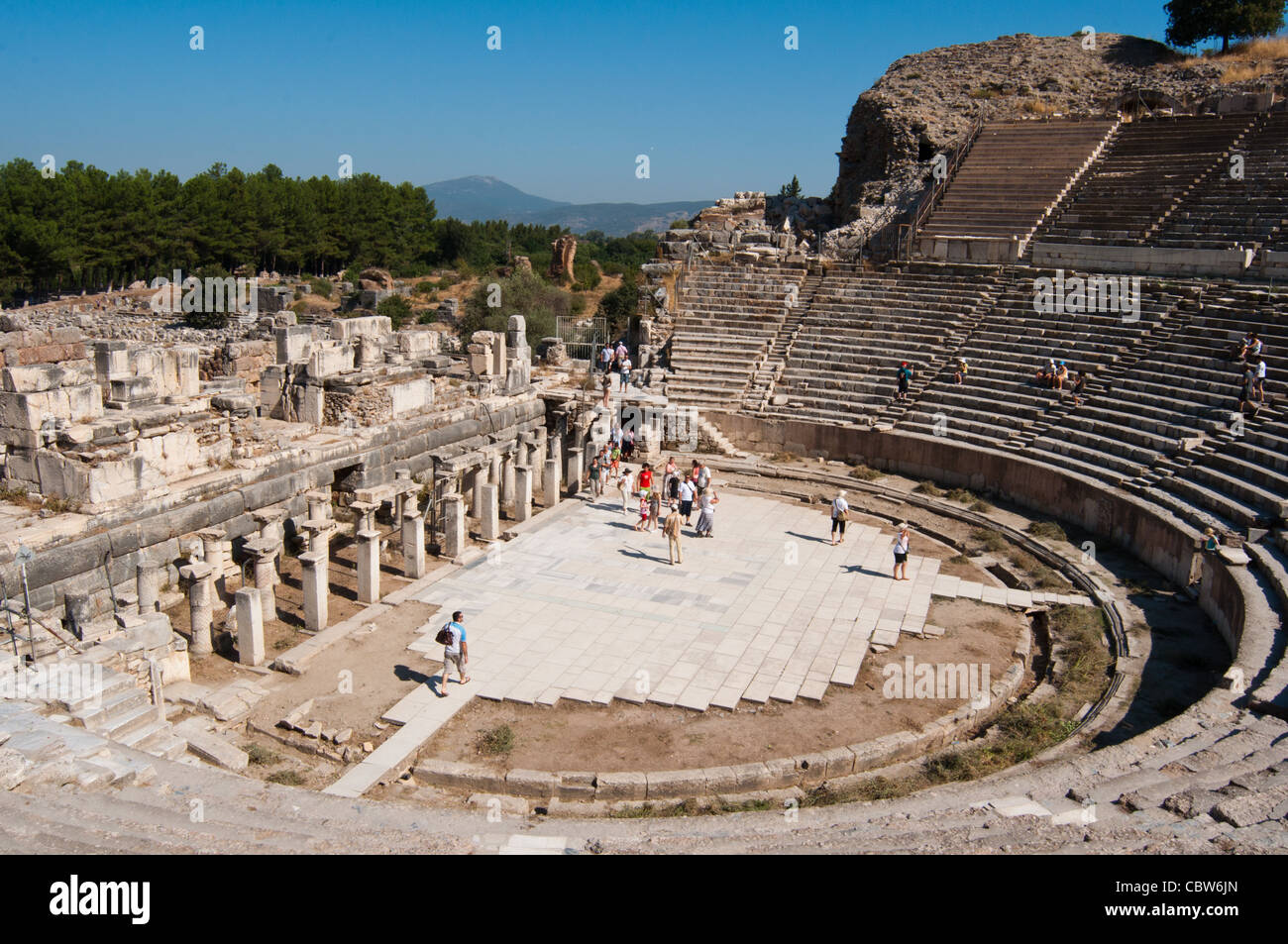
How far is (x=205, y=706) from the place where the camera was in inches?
446

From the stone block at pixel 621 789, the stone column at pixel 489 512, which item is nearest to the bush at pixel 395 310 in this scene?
the stone column at pixel 489 512

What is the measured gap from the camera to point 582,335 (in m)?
33.0

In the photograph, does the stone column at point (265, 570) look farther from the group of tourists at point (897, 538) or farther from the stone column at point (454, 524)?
the group of tourists at point (897, 538)

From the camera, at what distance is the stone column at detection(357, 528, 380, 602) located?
14625mm

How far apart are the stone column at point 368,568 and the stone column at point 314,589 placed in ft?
3.23

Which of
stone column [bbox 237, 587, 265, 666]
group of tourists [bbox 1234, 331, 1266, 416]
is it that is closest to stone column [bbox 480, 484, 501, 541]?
stone column [bbox 237, 587, 265, 666]

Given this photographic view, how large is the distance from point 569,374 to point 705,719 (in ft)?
53.1

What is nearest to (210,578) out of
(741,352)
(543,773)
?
(543,773)

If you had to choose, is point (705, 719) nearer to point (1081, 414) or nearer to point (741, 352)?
point (1081, 414)

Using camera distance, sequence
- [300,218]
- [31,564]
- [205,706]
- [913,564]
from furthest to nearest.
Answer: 1. [300,218]
2. [913,564]
3. [31,564]
4. [205,706]

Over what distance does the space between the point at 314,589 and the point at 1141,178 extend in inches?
1035

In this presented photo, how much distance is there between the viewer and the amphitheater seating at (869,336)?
24.2 metres

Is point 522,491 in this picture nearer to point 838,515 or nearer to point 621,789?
point 838,515

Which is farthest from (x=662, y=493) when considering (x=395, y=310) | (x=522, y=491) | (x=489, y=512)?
(x=395, y=310)
